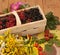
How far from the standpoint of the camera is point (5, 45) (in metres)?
1.08

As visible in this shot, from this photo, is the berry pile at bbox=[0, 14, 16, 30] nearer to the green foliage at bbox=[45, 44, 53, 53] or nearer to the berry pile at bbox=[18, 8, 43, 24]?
the berry pile at bbox=[18, 8, 43, 24]

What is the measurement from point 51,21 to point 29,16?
0.66 feet

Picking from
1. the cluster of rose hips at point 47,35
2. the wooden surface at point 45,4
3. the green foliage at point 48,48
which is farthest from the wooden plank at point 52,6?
the green foliage at point 48,48

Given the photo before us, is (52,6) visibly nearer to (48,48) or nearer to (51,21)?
(51,21)

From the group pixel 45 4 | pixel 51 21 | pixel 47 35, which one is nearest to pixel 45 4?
pixel 45 4

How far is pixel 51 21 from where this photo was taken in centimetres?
144

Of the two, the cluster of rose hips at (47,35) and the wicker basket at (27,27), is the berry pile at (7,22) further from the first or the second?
the cluster of rose hips at (47,35)

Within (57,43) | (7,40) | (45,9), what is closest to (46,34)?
(57,43)

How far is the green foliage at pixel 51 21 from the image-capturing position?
1.43m

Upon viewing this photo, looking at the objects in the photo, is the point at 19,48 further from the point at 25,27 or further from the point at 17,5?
the point at 17,5

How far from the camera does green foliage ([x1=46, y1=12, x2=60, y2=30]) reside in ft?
4.68

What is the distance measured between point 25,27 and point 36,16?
0.10 metres

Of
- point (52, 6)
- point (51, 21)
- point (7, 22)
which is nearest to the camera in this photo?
point (7, 22)

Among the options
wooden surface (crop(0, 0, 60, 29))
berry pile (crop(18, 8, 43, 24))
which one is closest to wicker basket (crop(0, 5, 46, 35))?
berry pile (crop(18, 8, 43, 24))
